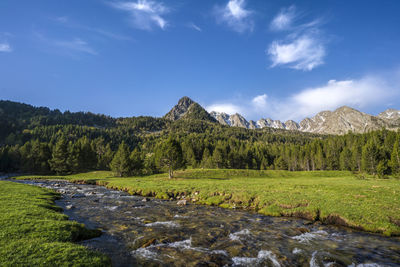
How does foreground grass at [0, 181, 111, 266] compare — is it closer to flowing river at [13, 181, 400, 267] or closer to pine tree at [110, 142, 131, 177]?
flowing river at [13, 181, 400, 267]

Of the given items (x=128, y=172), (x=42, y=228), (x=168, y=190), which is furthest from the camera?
(x=128, y=172)

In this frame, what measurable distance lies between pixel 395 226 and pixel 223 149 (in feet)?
395

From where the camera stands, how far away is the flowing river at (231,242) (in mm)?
12328

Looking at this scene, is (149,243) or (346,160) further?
(346,160)

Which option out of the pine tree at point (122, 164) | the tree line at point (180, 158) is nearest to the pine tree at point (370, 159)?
the tree line at point (180, 158)

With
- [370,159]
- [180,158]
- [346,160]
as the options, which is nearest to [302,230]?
[180,158]

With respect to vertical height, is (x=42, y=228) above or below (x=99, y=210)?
above

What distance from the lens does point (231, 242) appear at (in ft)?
49.9

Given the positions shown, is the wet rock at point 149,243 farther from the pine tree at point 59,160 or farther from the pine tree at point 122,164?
the pine tree at point 59,160

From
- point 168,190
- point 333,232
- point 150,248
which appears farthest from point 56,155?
point 333,232

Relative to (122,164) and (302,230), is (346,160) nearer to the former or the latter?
(302,230)

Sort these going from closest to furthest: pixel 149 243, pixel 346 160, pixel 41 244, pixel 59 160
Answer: pixel 41 244, pixel 149 243, pixel 59 160, pixel 346 160

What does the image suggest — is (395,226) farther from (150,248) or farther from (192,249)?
(150,248)

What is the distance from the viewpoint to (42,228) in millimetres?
13328
